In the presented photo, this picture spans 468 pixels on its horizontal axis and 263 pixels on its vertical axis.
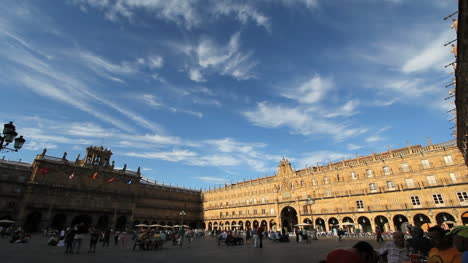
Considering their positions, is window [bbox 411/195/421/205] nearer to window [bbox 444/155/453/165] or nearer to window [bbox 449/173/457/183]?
window [bbox 449/173/457/183]

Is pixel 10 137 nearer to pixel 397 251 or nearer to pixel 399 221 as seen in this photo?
pixel 397 251

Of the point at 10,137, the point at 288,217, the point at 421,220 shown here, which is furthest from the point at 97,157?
the point at 421,220

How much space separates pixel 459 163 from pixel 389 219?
1139cm

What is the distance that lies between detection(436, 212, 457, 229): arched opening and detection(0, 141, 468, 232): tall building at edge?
0.13m

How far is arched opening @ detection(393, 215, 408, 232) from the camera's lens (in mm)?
33500

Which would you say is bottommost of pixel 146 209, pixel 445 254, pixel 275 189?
pixel 445 254

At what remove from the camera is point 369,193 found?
3591cm

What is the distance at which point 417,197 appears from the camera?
3177 centimetres

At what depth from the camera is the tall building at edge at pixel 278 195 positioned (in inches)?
1217

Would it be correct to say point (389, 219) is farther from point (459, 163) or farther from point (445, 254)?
point (445, 254)

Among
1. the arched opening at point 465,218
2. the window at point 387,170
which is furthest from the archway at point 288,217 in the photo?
the arched opening at point 465,218

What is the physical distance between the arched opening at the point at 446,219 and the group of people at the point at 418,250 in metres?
32.3

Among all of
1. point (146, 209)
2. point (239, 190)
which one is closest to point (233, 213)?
point (239, 190)

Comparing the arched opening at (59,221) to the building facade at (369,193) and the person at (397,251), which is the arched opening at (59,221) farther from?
the person at (397,251)
